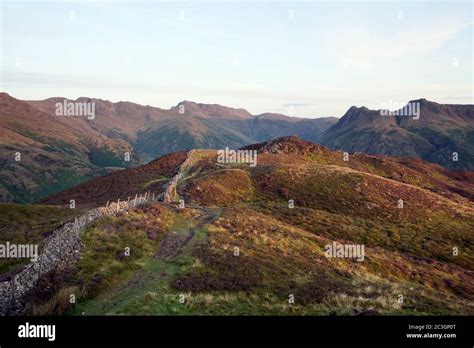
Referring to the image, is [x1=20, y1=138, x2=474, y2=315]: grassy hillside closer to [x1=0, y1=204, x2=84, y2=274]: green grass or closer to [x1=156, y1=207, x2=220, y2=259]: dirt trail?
[x1=156, y1=207, x2=220, y2=259]: dirt trail

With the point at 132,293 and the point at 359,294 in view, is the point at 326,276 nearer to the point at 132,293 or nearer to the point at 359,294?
the point at 359,294

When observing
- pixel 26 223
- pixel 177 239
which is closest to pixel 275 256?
pixel 177 239

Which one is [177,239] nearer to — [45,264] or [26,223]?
[45,264]

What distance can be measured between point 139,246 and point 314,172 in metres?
62.7

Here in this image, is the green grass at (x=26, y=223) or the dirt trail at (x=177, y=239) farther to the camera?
the green grass at (x=26, y=223)

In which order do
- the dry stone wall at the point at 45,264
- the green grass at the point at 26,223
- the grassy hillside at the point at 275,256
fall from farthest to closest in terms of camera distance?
the green grass at the point at 26,223
the grassy hillside at the point at 275,256
the dry stone wall at the point at 45,264

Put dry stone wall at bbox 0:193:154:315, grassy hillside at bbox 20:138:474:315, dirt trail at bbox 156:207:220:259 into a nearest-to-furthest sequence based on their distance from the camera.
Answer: dry stone wall at bbox 0:193:154:315 → grassy hillside at bbox 20:138:474:315 → dirt trail at bbox 156:207:220:259

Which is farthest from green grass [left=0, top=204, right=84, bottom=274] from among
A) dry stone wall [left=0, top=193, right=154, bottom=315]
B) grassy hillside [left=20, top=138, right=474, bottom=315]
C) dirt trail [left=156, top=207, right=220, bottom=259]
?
dirt trail [left=156, top=207, right=220, bottom=259]

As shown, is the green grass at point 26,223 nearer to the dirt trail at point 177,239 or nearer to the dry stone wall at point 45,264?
the dry stone wall at point 45,264

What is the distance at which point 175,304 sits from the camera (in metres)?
24.7

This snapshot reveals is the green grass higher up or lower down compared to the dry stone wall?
lower down

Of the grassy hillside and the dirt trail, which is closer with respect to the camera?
the grassy hillside

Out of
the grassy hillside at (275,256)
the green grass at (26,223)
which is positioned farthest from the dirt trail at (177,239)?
the green grass at (26,223)
